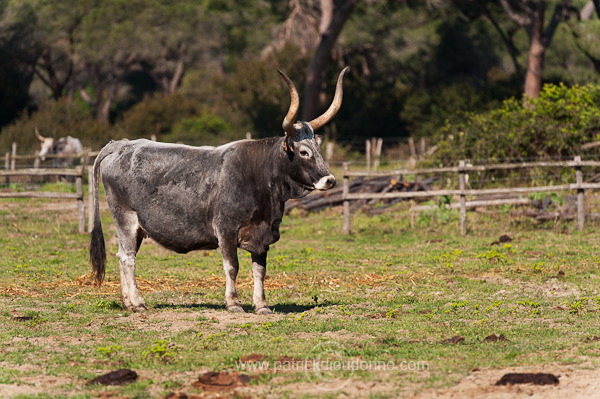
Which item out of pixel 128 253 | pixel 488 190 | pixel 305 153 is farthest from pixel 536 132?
pixel 128 253

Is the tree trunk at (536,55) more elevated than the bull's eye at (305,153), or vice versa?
the tree trunk at (536,55)

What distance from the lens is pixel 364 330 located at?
9.46 metres

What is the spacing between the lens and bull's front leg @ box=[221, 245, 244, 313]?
1041 centimetres

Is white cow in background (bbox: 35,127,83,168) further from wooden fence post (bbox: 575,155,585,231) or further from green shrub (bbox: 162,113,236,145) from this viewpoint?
wooden fence post (bbox: 575,155,585,231)

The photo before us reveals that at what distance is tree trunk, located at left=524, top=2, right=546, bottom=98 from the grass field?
17.8m

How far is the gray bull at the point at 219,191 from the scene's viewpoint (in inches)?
406

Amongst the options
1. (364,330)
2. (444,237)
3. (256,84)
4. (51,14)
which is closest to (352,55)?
(256,84)

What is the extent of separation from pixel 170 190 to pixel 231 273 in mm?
1205

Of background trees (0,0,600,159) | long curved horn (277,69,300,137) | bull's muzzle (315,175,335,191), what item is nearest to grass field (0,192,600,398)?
bull's muzzle (315,175,335,191)

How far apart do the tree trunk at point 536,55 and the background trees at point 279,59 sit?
0.05m

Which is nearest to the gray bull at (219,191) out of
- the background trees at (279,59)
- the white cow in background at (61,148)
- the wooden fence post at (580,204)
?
the wooden fence post at (580,204)

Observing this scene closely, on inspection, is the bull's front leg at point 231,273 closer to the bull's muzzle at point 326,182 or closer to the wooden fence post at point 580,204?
the bull's muzzle at point 326,182

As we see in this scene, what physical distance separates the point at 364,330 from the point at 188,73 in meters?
58.1

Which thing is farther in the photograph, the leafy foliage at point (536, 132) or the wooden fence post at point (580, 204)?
the leafy foliage at point (536, 132)
